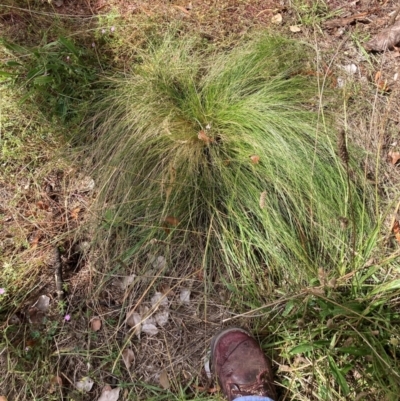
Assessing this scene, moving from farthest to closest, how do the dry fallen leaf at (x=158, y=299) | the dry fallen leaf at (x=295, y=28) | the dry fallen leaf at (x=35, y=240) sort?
1. the dry fallen leaf at (x=295, y=28)
2. the dry fallen leaf at (x=35, y=240)
3. the dry fallen leaf at (x=158, y=299)

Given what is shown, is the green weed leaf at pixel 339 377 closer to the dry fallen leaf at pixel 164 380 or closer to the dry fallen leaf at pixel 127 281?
the dry fallen leaf at pixel 164 380

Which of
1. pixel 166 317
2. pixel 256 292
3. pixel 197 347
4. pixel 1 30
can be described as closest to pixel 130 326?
pixel 166 317

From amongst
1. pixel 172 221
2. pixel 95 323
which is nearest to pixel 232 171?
pixel 172 221

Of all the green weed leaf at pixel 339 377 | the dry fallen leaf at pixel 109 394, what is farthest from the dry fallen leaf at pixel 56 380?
the green weed leaf at pixel 339 377

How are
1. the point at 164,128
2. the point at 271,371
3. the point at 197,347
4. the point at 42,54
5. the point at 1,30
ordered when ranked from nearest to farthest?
the point at 271,371 < the point at 197,347 < the point at 164,128 < the point at 42,54 < the point at 1,30

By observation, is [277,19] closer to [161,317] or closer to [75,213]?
[75,213]

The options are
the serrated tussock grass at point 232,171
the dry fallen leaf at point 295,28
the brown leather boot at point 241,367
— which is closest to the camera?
the brown leather boot at point 241,367

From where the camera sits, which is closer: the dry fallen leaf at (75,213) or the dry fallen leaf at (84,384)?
the dry fallen leaf at (84,384)

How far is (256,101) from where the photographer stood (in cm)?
212

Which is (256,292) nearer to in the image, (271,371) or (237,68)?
(271,371)

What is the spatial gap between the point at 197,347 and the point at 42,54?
1.89m

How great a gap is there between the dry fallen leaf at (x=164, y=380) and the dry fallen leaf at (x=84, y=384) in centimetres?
32

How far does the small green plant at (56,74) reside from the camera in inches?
92.0

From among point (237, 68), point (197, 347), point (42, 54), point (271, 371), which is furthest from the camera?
point (42, 54)
